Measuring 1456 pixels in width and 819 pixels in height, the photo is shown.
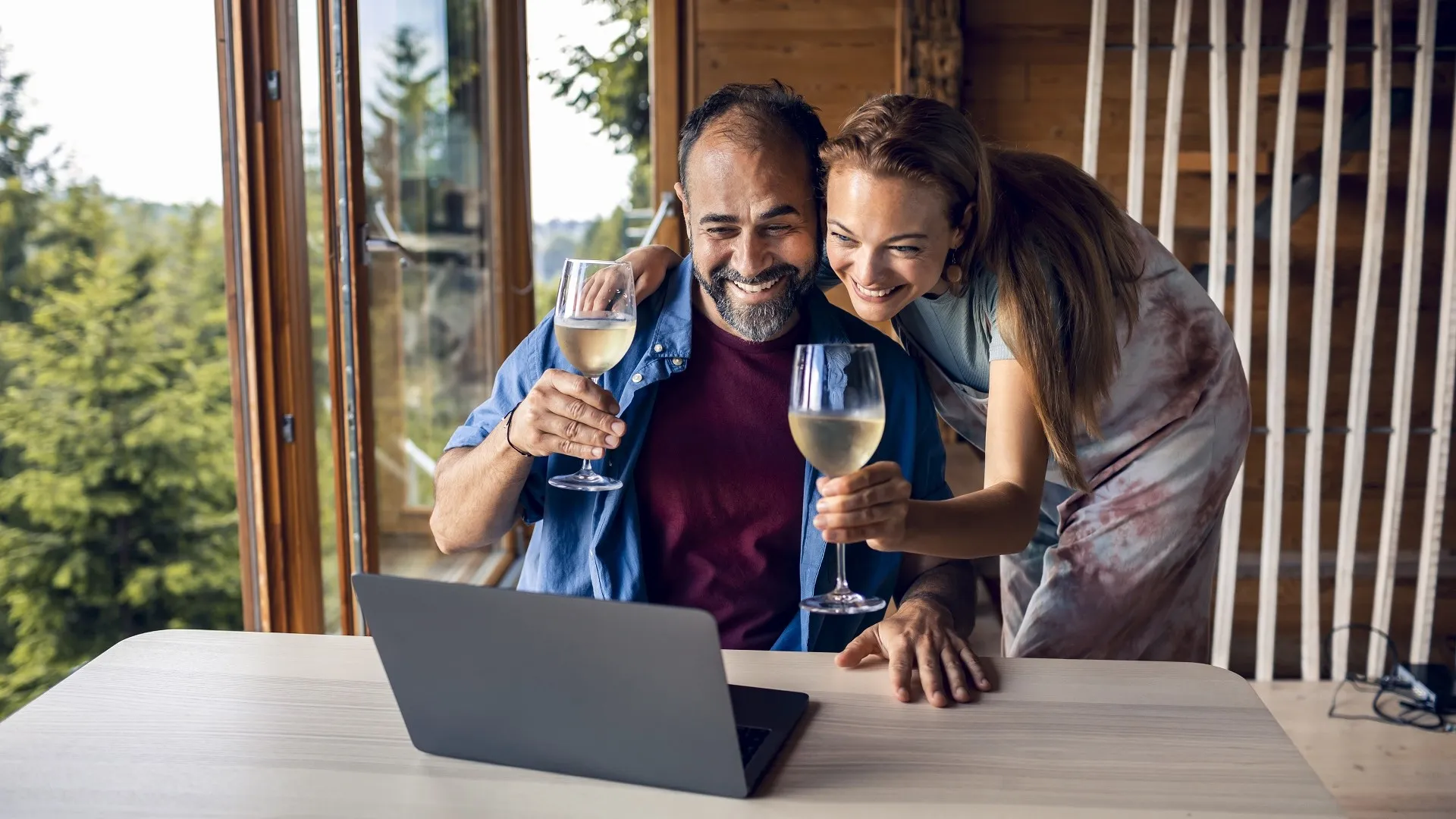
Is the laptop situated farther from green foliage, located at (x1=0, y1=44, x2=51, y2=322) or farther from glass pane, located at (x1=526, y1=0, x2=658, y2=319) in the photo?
glass pane, located at (x1=526, y1=0, x2=658, y2=319)

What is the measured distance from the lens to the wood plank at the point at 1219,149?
3.29m

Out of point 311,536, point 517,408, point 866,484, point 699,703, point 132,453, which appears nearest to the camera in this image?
point 699,703

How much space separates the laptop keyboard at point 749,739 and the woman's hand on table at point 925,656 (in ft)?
0.53

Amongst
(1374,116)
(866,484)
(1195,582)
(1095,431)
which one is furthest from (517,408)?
(1374,116)

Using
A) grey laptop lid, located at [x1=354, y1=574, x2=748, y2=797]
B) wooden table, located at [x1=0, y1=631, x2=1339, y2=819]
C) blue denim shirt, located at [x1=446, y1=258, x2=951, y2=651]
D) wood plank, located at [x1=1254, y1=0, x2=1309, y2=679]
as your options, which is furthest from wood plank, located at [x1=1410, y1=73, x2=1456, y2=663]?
grey laptop lid, located at [x1=354, y1=574, x2=748, y2=797]

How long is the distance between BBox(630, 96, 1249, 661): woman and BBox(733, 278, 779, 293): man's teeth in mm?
98

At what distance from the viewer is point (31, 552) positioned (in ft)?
5.50

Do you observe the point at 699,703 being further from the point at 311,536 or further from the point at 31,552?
the point at 311,536

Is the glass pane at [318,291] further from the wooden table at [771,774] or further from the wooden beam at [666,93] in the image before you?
the wooden beam at [666,93]

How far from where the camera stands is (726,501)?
1.57 metres

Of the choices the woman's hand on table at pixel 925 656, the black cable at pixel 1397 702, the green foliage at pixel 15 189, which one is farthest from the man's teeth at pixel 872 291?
the black cable at pixel 1397 702

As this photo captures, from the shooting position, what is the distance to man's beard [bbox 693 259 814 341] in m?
1.57

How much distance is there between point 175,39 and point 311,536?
3.11 ft

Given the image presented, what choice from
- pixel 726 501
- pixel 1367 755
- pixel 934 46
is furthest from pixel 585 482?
pixel 934 46
